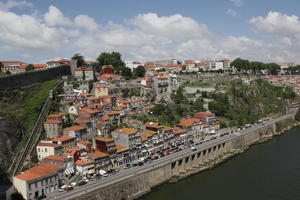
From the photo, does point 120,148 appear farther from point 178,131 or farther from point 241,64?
point 241,64

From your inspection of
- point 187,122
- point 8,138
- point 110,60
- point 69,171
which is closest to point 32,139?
point 8,138

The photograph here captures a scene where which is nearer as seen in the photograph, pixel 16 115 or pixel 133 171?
pixel 133 171

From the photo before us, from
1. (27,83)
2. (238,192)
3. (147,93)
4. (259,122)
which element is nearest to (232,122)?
(259,122)

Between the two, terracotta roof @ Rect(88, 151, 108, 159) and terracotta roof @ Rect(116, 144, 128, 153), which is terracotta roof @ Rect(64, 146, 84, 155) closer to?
terracotta roof @ Rect(88, 151, 108, 159)

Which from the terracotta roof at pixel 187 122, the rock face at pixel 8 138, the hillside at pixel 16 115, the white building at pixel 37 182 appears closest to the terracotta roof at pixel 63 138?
the hillside at pixel 16 115

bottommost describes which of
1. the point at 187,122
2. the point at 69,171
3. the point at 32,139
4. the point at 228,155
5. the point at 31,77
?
the point at 228,155

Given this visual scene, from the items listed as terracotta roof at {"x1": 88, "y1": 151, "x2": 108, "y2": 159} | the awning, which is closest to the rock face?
the awning

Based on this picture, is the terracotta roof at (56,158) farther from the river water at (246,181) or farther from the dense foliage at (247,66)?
the dense foliage at (247,66)
